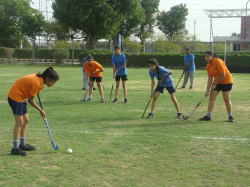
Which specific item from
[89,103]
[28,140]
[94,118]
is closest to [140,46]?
[89,103]

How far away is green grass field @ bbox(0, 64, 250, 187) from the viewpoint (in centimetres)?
374

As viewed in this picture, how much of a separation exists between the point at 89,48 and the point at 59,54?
14.3 feet

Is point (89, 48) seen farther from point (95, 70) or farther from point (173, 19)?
point (173, 19)

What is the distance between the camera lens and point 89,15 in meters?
32.5

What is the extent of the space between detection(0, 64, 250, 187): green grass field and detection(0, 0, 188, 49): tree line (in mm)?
26576

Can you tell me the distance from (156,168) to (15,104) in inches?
96.1

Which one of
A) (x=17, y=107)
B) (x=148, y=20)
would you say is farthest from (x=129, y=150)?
(x=148, y=20)

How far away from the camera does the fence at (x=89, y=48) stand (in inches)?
1196

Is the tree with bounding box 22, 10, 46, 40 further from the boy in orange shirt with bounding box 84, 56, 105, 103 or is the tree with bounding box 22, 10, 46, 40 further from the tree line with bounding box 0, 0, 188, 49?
the boy in orange shirt with bounding box 84, 56, 105, 103

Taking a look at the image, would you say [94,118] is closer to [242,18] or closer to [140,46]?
[140,46]

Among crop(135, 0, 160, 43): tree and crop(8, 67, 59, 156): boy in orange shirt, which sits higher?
crop(135, 0, 160, 43): tree

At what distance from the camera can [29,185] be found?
11.6 feet

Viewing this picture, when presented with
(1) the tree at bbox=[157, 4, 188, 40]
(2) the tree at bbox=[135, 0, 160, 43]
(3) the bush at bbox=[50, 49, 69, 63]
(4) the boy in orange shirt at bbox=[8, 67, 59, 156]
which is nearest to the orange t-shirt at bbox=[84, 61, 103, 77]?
(4) the boy in orange shirt at bbox=[8, 67, 59, 156]

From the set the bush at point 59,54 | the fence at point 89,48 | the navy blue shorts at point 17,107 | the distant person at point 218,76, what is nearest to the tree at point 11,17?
the fence at point 89,48
